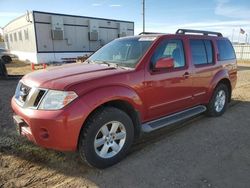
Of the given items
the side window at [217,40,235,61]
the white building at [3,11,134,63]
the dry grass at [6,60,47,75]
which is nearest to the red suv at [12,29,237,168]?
the side window at [217,40,235,61]

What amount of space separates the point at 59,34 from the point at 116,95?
22.3m

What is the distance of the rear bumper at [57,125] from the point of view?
280 centimetres

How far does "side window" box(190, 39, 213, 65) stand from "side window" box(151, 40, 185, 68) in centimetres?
38

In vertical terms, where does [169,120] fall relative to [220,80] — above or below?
below

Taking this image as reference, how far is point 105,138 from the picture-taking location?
10.9ft

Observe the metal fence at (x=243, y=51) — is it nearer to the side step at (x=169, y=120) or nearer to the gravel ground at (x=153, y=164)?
the side step at (x=169, y=120)

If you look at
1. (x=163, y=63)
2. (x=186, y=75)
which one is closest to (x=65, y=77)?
(x=163, y=63)

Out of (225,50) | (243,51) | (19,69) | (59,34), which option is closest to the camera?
(225,50)

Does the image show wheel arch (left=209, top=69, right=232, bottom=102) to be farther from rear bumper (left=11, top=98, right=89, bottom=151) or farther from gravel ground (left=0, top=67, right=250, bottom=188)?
rear bumper (left=11, top=98, right=89, bottom=151)

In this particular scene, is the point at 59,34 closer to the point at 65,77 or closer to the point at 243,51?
the point at 243,51

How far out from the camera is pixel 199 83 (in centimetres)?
486

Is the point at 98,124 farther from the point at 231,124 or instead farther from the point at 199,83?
the point at 231,124

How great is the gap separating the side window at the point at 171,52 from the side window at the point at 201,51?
1.25 ft

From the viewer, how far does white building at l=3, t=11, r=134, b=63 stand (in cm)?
2278
